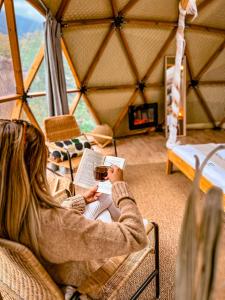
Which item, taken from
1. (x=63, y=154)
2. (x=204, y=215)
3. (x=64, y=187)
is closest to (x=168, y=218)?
(x=64, y=187)

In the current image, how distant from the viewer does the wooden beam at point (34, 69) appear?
4597 millimetres

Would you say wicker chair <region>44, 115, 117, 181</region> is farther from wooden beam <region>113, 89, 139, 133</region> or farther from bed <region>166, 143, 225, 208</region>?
wooden beam <region>113, 89, 139, 133</region>

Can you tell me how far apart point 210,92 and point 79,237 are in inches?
242

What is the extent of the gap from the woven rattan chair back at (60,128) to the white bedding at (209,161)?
5.20 ft

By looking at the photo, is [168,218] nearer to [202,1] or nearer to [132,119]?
[132,119]

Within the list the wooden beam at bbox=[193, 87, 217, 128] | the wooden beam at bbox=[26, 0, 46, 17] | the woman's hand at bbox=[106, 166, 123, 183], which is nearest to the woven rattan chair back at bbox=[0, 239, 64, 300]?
the woman's hand at bbox=[106, 166, 123, 183]

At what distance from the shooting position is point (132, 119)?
6.02 meters

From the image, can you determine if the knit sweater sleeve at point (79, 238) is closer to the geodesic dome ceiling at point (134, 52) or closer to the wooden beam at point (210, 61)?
the geodesic dome ceiling at point (134, 52)

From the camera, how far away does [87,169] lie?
196 centimetres

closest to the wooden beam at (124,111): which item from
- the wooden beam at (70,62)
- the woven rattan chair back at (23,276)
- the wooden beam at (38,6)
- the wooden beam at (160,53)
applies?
the wooden beam at (160,53)

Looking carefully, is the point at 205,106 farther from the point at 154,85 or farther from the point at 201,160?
the point at 201,160

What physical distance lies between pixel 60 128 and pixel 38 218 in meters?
3.17

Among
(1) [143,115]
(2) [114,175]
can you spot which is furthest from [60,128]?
(2) [114,175]

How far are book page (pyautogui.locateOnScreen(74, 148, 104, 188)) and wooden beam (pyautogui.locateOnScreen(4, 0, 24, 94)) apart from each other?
286cm
